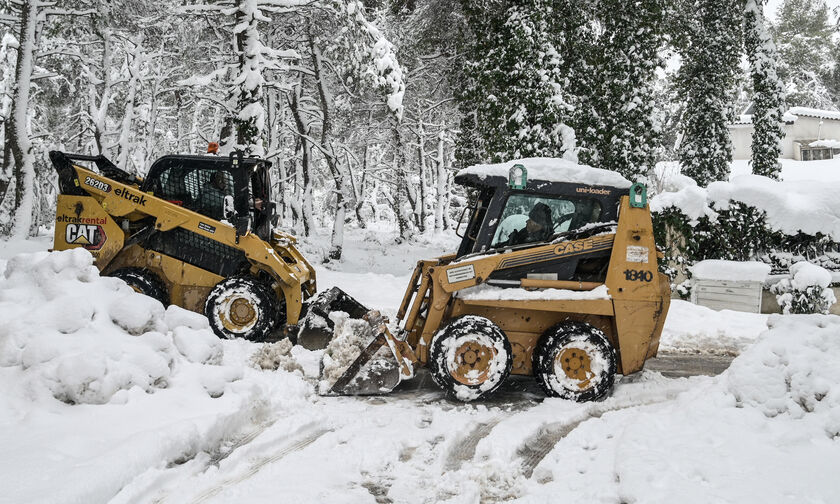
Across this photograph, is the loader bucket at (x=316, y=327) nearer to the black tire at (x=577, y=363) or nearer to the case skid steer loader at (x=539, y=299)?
the case skid steer loader at (x=539, y=299)

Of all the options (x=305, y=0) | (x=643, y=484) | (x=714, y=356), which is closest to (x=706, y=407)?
(x=643, y=484)

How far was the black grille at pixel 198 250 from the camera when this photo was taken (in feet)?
26.0

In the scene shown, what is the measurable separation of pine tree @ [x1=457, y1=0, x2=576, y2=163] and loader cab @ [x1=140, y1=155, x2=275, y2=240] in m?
5.99

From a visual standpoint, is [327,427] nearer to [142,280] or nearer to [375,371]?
[375,371]

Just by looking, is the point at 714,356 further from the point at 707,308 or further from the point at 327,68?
the point at 327,68

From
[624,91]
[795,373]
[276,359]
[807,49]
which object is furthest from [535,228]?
[807,49]

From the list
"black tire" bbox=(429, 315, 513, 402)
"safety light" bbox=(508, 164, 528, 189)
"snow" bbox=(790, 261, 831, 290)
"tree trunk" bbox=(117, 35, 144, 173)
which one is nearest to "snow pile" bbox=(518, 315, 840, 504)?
"black tire" bbox=(429, 315, 513, 402)

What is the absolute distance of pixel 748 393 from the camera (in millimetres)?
4637

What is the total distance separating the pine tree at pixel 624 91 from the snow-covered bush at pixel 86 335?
10823mm

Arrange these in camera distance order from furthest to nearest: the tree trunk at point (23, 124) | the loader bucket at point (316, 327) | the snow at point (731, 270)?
the tree trunk at point (23, 124)
the snow at point (731, 270)
the loader bucket at point (316, 327)

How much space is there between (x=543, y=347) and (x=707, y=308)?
228 inches

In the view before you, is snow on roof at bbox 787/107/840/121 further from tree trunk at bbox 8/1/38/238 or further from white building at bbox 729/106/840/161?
tree trunk at bbox 8/1/38/238

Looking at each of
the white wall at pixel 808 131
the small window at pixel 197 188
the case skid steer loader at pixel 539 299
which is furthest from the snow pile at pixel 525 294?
the white wall at pixel 808 131

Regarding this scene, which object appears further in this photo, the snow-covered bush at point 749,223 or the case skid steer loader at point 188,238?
the snow-covered bush at point 749,223
